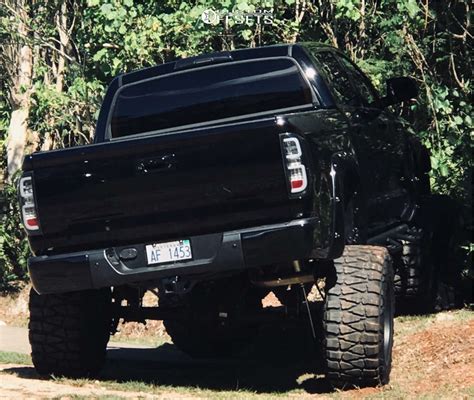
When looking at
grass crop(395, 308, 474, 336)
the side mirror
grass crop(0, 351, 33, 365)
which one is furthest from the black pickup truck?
grass crop(0, 351, 33, 365)

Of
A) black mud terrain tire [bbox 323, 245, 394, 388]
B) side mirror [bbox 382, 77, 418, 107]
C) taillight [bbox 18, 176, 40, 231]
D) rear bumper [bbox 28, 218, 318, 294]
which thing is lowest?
black mud terrain tire [bbox 323, 245, 394, 388]

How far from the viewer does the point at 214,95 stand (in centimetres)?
888

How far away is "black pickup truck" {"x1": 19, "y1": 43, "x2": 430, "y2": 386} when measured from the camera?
7.46 m

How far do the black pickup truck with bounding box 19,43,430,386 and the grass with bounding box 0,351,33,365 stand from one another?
61.3 inches

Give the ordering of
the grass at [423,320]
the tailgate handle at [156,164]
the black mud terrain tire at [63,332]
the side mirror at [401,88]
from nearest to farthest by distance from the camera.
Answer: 1. the tailgate handle at [156,164]
2. the black mud terrain tire at [63,332]
3. the side mirror at [401,88]
4. the grass at [423,320]

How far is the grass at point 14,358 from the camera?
10172 millimetres

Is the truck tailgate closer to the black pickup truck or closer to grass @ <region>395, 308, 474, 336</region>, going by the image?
the black pickup truck

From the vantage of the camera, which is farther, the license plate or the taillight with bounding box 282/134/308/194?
the license plate

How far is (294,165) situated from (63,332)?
216 centimetres

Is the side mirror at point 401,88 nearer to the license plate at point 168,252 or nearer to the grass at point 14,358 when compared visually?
the license plate at point 168,252

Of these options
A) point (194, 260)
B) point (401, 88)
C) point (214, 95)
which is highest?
point (214, 95)

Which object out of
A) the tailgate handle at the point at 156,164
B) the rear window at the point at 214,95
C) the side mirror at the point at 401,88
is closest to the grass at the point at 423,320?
the side mirror at the point at 401,88

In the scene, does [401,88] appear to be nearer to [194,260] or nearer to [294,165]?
[294,165]

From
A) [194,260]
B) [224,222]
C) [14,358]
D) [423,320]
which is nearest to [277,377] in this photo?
[423,320]
